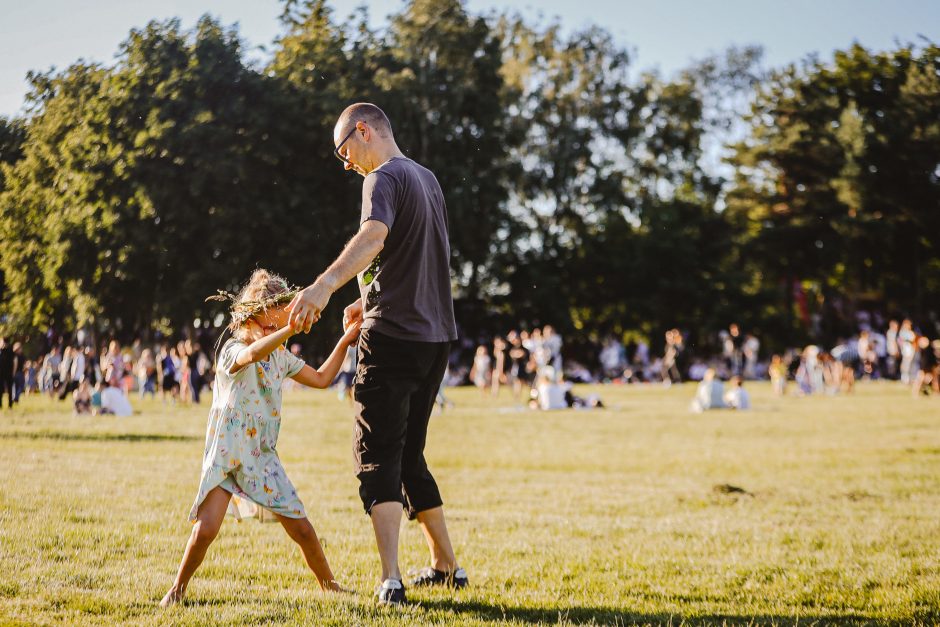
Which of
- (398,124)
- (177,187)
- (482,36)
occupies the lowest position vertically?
(177,187)

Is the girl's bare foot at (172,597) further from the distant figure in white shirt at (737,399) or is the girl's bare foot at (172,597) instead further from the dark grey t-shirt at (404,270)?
the distant figure in white shirt at (737,399)

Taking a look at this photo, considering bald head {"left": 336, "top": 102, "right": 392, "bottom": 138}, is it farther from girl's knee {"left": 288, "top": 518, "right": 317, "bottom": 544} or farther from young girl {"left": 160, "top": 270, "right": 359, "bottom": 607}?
girl's knee {"left": 288, "top": 518, "right": 317, "bottom": 544}

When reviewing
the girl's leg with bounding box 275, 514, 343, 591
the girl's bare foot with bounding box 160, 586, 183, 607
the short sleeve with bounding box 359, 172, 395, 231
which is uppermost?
the short sleeve with bounding box 359, 172, 395, 231

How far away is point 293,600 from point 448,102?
113ft

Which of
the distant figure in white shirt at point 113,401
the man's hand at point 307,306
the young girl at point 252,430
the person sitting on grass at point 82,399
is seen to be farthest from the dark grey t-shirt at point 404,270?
the distant figure in white shirt at point 113,401

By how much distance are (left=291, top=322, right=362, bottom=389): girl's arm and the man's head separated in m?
0.86

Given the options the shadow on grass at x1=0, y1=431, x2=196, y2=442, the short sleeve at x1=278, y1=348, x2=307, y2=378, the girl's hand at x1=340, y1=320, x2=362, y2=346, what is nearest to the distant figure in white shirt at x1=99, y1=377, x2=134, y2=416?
the shadow on grass at x1=0, y1=431, x2=196, y2=442

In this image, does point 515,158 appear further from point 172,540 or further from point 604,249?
point 172,540

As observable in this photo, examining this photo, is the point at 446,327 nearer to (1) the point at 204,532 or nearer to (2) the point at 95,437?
(1) the point at 204,532

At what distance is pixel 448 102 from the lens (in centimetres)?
3756

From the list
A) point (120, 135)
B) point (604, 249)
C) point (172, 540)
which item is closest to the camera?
point (172, 540)

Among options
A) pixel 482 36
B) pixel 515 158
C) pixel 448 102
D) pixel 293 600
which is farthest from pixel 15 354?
pixel 515 158

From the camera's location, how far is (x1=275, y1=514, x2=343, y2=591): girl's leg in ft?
15.8

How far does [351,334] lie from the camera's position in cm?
507
